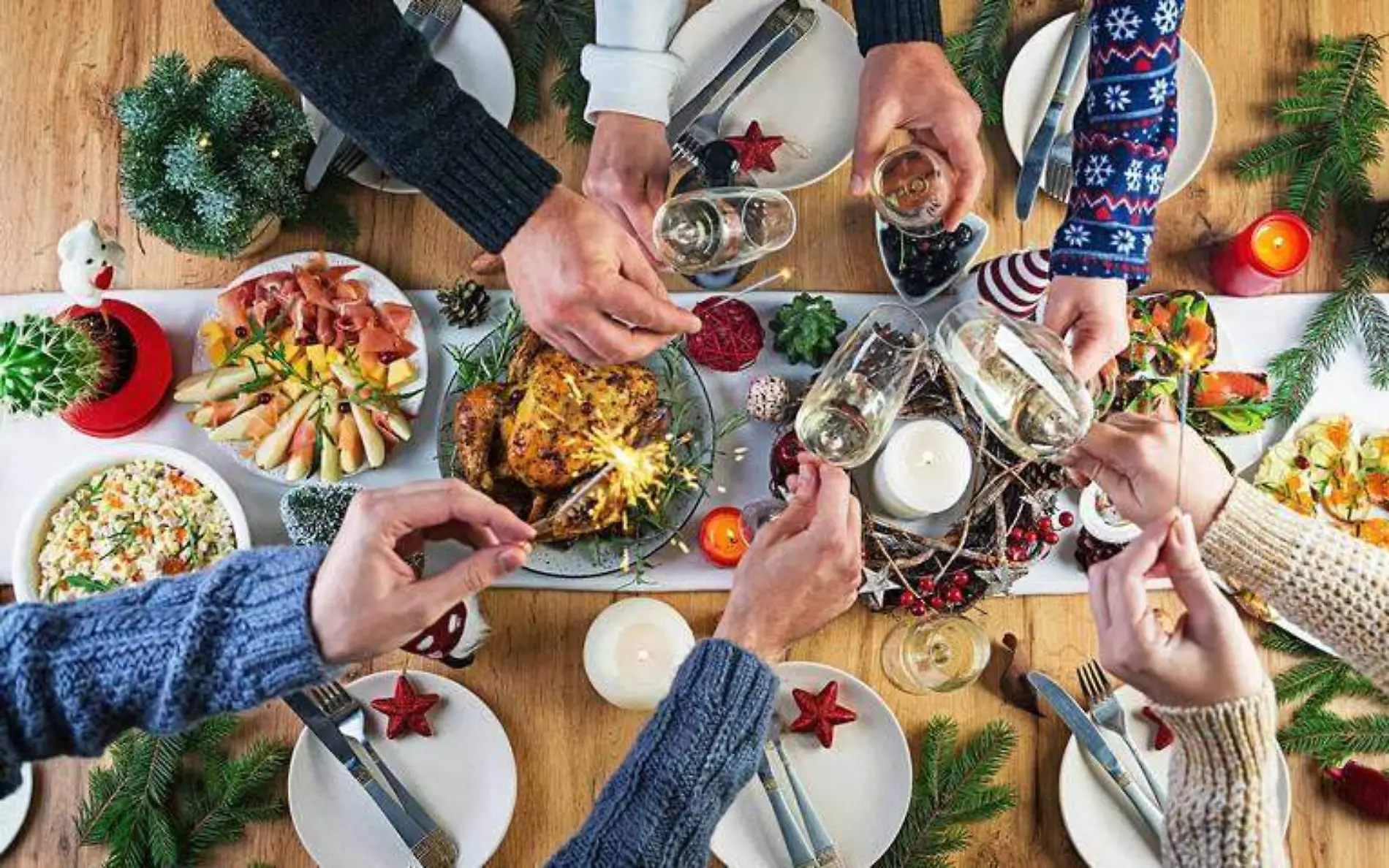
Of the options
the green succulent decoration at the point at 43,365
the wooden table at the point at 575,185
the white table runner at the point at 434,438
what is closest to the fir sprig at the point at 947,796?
the wooden table at the point at 575,185

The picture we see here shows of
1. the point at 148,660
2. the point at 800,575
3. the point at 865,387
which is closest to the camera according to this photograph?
the point at 148,660

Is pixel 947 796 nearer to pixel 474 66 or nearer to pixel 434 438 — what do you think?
pixel 434 438

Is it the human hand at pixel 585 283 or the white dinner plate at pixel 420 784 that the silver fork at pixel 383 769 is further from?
the human hand at pixel 585 283

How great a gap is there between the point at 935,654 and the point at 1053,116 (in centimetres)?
77

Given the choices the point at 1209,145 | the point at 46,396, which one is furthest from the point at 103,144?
the point at 1209,145

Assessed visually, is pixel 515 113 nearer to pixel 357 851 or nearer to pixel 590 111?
pixel 590 111

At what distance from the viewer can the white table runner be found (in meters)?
1.46

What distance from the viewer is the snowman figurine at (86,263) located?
1.32 metres

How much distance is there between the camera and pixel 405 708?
1.38m

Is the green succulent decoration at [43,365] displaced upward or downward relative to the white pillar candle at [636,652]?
upward

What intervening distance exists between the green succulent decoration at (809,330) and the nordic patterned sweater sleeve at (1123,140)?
0.99ft

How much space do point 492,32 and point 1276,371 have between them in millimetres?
1210

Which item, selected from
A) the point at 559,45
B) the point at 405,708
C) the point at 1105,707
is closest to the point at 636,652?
the point at 405,708

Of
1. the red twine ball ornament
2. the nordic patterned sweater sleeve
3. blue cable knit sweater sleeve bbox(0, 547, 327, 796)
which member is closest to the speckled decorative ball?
the red twine ball ornament
